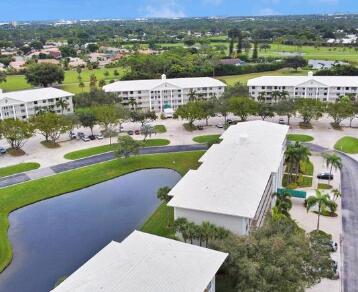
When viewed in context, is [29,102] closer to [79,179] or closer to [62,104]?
[62,104]

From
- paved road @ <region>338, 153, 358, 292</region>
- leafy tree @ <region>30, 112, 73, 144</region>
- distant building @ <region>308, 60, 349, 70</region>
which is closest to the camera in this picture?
paved road @ <region>338, 153, 358, 292</region>

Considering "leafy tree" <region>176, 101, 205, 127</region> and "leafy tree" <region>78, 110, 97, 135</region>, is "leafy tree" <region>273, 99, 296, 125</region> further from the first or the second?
"leafy tree" <region>78, 110, 97, 135</region>

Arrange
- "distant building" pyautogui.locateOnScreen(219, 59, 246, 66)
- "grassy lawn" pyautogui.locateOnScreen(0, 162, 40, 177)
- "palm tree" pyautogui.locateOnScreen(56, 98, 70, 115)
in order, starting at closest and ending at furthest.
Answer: "grassy lawn" pyautogui.locateOnScreen(0, 162, 40, 177) < "palm tree" pyautogui.locateOnScreen(56, 98, 70, 115) < "distant building" pyautogui.locateOnScreen(219, 59, 246, 66)

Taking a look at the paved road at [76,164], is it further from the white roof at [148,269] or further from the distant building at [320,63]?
the distant building at [320,63]

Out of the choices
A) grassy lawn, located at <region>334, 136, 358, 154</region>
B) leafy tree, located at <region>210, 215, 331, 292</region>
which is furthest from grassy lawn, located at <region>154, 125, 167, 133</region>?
leafy tree, located at <region>210, 215, 331, 292</region>

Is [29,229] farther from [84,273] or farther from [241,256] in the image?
[241,256]

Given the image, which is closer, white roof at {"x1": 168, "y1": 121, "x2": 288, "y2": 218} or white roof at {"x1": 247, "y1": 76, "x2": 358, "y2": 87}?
white roof at {"x1": 168, "y1": 121, "x2": 288, "y2": 218}

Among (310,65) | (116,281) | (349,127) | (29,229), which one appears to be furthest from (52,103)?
(310,65)
